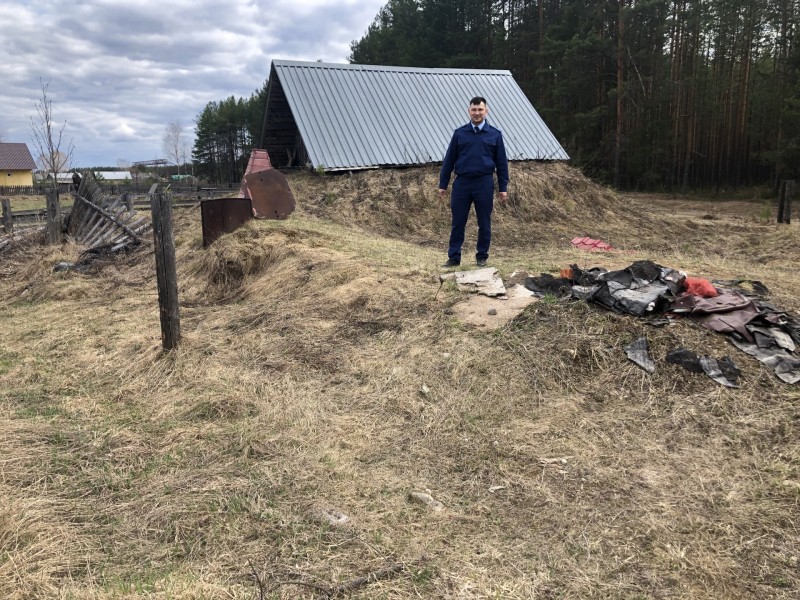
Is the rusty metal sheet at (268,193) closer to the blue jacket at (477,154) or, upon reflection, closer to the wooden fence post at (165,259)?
the blue jacket at (477,154)

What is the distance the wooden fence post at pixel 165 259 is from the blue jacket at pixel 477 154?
297cm

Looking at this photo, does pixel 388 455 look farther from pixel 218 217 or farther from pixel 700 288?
pixel 218 217

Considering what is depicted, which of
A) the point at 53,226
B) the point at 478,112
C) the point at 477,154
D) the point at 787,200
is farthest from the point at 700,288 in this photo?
the point at 53,226

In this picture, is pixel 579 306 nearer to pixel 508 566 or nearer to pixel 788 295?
pixel 788 295

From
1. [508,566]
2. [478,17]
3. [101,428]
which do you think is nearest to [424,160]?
[101,428]

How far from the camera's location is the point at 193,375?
468cm

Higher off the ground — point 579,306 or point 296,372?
point 579,306

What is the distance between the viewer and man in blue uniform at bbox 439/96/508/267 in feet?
21.1

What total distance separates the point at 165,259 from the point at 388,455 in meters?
2.76

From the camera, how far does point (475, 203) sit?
659cm

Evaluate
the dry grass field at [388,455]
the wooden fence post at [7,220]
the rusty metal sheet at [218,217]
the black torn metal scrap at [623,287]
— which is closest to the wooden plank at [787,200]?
the dry grass field at [388,455]

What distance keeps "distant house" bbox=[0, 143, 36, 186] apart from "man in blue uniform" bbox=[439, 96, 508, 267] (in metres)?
56.4

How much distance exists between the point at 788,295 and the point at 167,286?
19.0 ft

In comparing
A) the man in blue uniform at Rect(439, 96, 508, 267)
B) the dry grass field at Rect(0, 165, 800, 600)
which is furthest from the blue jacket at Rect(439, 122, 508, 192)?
the dry grass field at Rect(0, 165, 800, 600)
